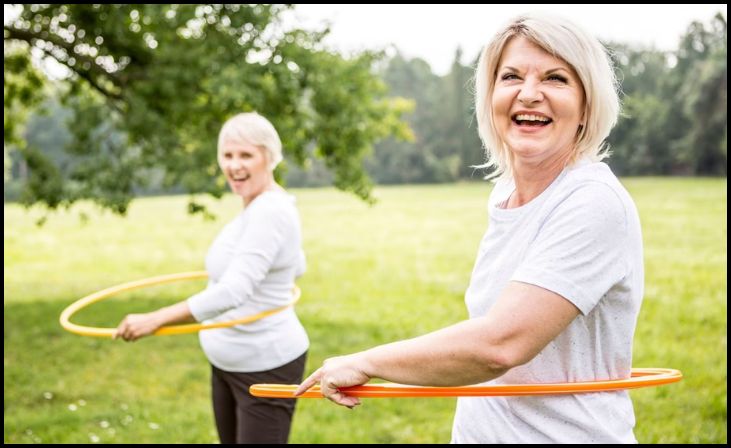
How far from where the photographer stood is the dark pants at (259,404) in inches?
151

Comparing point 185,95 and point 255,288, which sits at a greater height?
point 185,95

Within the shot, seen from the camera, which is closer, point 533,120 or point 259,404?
point 533,120

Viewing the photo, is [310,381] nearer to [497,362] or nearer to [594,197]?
[497,362]

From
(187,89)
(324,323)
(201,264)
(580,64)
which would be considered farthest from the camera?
(201,264)

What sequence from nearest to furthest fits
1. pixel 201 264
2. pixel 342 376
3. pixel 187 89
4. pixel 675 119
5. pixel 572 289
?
pixel 572 289
pixel 342 376
pixel 187 89
pixel 201 264
pixel 675 119

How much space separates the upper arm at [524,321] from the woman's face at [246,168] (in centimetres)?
236

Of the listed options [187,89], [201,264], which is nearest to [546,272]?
[187,89]

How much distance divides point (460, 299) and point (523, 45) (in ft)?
41.1

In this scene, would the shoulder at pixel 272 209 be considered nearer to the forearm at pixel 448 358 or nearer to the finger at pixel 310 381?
the finger at pixel 310 381

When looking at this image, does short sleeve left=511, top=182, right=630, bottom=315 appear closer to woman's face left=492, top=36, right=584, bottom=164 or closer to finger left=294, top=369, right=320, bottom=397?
woman's face left=492, top=36, right=584, bottom=164

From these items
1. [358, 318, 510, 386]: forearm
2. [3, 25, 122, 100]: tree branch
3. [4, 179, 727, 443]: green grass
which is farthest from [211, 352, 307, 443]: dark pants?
[3, 25, 122, 100]: tree branch

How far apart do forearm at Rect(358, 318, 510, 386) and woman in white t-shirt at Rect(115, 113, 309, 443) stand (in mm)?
1906

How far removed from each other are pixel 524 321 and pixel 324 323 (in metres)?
10.5

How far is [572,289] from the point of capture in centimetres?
175
